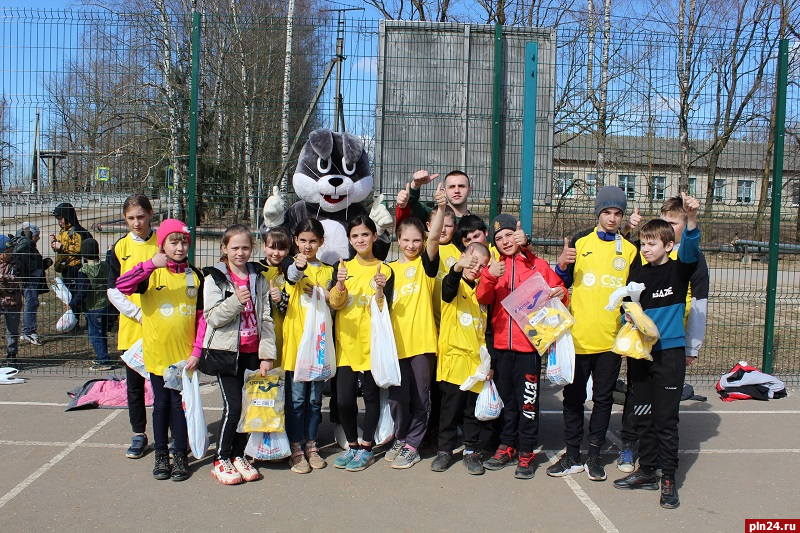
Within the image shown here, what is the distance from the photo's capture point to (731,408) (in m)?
6.22

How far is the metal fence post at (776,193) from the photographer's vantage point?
6.66 meters

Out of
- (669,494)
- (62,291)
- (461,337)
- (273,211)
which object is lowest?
(669,494)

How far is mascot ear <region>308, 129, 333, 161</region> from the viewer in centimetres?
564

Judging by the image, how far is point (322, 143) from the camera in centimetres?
567

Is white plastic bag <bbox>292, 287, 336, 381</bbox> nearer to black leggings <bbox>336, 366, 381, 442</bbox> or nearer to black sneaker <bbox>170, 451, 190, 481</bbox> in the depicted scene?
black leggings <bbox>336, 366, 381, 442</bbox>

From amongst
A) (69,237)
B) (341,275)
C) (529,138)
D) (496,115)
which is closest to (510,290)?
(341,275)

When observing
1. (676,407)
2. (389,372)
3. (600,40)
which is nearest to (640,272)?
(676,407)

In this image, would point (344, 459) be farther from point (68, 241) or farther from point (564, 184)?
point (68, 241)

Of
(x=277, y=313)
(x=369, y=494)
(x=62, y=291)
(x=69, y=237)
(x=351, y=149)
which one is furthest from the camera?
(x=69, y=237)

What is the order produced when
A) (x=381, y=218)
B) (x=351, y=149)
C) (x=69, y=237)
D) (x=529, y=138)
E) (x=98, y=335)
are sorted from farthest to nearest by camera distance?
(x=69, y=237), (x=98, y=335), (x=529, y=138), (x=351, y=149), (x=381, y=218)

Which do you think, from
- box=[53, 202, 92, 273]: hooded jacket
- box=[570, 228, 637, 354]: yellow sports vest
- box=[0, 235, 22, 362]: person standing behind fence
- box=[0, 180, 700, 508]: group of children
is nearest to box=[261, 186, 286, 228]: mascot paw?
box=[0, 180, 700, 508]: group of children

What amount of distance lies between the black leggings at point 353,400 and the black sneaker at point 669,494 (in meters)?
1.86

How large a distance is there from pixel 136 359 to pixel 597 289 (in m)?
3.10

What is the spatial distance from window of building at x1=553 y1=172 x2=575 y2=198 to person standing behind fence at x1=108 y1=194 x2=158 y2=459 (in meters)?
3.74
